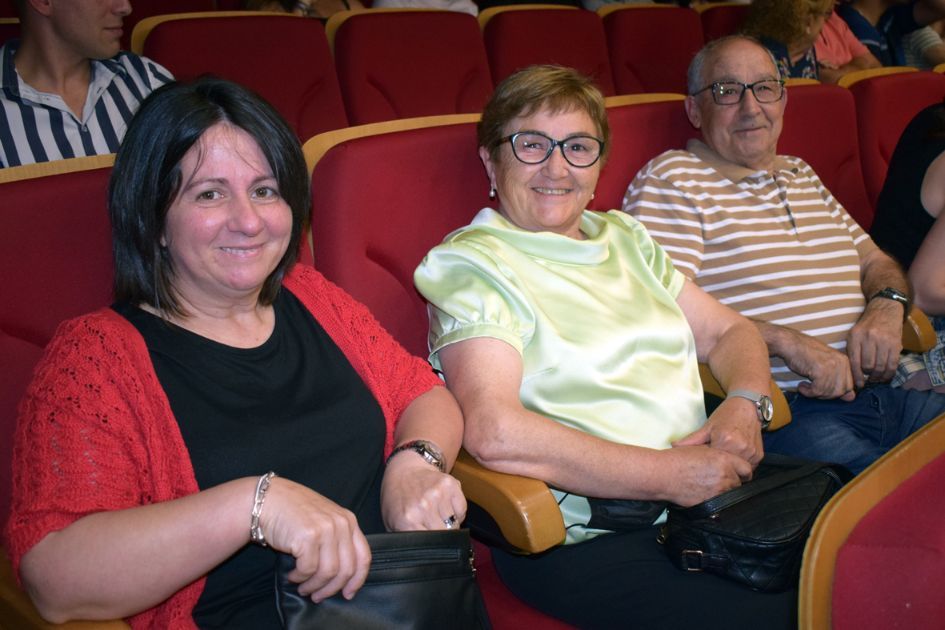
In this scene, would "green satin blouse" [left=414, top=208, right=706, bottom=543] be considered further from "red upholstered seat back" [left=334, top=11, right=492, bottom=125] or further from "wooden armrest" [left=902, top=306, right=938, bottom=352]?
"red upholstered seat back" [left=334, top=11, right=492, bottom=125]

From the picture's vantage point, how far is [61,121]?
83.4 inches

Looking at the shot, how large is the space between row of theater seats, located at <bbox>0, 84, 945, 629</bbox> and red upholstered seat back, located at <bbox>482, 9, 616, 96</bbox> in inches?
36.0

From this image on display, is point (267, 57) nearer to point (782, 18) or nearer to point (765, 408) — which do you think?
point (765, 408)

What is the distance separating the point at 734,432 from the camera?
1521 mm

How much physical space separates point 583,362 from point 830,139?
4.91 feet

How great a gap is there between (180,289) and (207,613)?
0.44 meters

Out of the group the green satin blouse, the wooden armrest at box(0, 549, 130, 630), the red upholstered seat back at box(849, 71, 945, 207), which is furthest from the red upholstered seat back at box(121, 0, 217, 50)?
the wooden armrest at box(0, 549, 130, 630)

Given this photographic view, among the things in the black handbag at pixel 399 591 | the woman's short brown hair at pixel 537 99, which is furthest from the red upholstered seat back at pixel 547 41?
the black handbag at pixel 399 591

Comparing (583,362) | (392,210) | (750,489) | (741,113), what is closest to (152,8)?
(392,210)

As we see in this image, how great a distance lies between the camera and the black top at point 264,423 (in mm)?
1146

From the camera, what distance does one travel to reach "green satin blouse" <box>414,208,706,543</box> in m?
1.47

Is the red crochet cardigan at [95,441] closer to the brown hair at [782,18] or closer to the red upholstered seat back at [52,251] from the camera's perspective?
the red upholstered seat back at [52,251]

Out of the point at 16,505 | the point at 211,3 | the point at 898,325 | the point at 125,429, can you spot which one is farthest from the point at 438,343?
the point at 211,3

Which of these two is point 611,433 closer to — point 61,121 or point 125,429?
point 125,429
